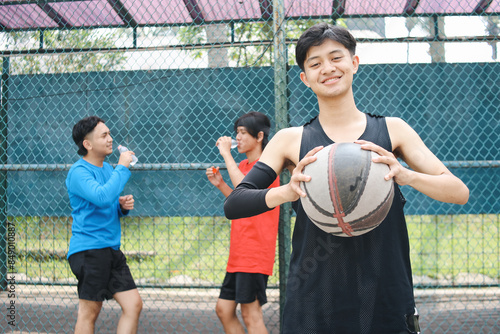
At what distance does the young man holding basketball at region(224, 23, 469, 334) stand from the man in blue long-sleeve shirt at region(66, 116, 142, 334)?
5.20ft

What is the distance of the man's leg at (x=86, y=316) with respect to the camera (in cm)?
280

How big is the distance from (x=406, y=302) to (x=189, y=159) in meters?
3.10

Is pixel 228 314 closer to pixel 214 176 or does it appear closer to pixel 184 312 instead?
pixel 214 176

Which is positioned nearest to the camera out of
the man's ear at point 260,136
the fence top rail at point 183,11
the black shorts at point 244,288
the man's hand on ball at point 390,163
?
the man's hand on ball at point 390,163

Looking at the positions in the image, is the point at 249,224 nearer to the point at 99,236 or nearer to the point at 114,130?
the point at 99,236

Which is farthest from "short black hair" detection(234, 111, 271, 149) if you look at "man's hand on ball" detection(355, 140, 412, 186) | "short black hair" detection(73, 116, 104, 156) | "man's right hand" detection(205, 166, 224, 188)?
"man's hand on ball" detection(355, 140, 412, 186)

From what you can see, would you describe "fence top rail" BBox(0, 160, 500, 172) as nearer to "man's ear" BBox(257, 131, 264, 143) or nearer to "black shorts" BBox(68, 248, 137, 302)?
"man's ear" BBox(257, 131, 264, 143)

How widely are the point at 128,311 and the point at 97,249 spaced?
1.55ft

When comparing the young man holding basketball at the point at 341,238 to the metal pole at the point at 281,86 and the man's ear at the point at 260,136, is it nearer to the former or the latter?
the metal pole at the point at 281,86

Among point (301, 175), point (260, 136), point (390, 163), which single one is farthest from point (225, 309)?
point (390, 163)

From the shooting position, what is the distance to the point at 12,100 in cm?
452

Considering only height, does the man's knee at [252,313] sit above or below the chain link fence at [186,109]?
below

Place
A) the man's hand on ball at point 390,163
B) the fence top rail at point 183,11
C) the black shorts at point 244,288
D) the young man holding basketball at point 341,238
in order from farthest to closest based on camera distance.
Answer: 1. the fence top rail at point 183,11
2. the black shorts at point 244,288
3. the young man holding basketball at point 341,238
4. the man's hand on ball at point 390,163

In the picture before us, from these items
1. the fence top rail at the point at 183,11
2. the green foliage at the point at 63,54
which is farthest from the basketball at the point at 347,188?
the green foliage at the point at 63,54
